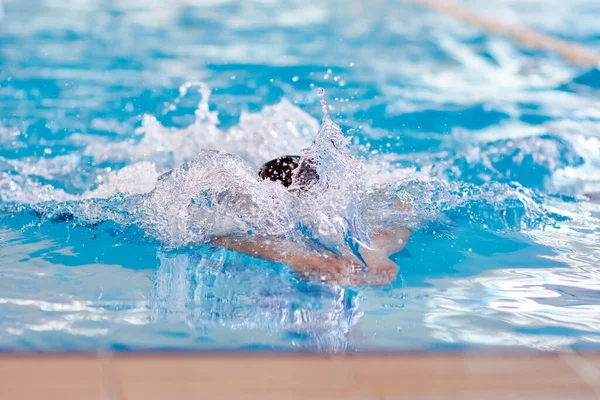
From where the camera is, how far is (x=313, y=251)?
7.85 ft

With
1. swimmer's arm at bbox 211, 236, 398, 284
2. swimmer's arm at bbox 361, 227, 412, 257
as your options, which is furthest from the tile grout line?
swimmer's arm at bbox 211, 236, 398, 284

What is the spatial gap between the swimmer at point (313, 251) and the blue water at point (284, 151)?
5cm

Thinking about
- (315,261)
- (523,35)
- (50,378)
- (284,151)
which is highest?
(523,35)

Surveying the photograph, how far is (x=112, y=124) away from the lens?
4.69 metres

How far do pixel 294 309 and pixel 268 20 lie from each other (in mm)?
6367

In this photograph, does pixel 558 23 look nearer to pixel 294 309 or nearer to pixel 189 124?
pixel 189 124

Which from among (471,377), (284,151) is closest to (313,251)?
(471,377)

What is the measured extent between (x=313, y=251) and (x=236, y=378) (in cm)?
99

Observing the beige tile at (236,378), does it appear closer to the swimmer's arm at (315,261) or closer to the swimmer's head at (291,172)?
the swimmer's arm at (315,261)

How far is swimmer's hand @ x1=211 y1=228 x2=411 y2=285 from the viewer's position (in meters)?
2.24

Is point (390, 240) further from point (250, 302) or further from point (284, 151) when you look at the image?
point (284, 151)

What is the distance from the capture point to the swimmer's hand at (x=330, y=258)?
7.36 ft

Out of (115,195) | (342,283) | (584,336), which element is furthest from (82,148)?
(584,336)

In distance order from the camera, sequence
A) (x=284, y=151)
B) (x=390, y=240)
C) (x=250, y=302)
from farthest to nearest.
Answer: (x=284, y=151) < (x=390, y=240) < (x=250, y=302)
